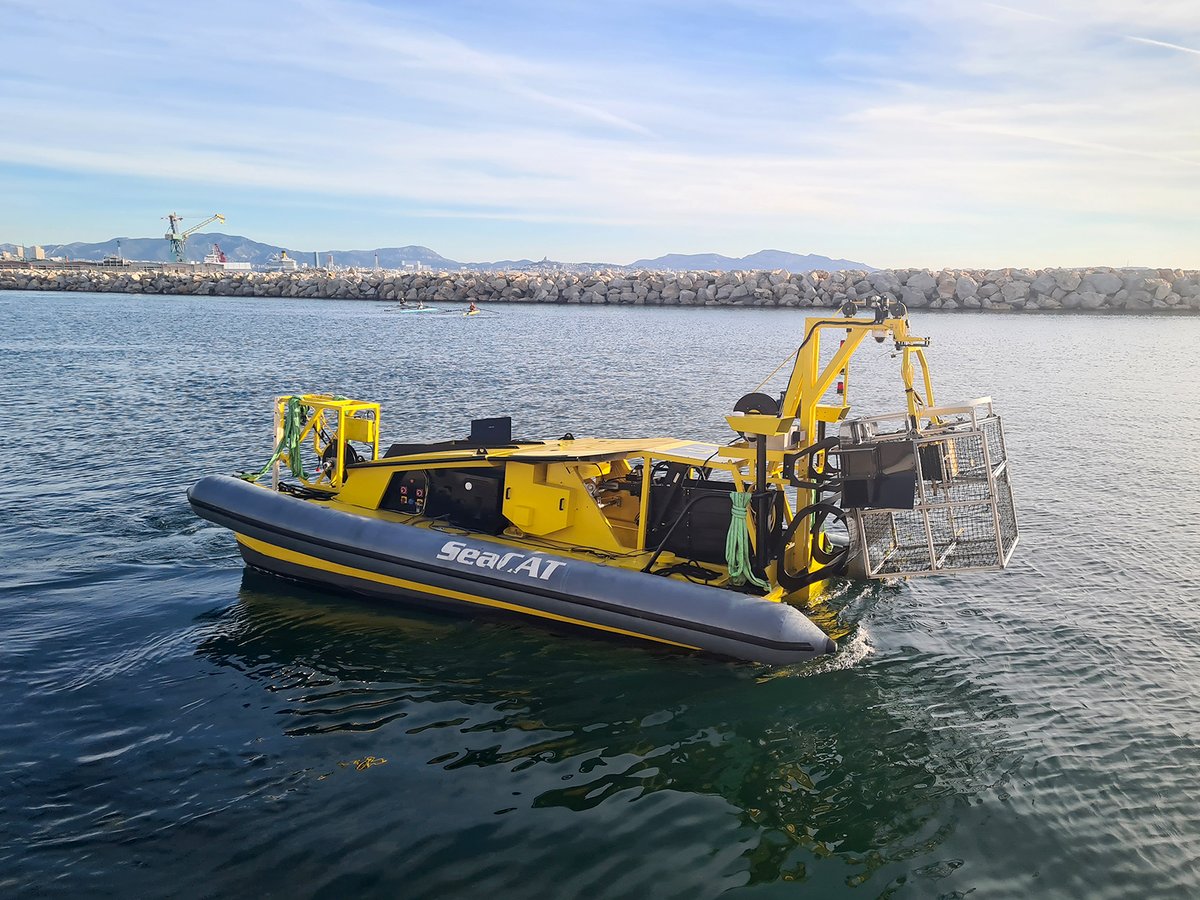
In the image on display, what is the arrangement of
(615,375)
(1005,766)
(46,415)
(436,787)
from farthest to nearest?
(615,375), (46,415), (1005,766), (436,787)

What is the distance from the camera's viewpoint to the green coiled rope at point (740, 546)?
8297 mm

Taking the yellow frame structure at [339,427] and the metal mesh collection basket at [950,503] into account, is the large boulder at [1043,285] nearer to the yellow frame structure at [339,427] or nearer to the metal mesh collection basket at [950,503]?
the metal mesh collection basket at [950,503]

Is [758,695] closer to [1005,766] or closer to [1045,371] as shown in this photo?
[1005,766]

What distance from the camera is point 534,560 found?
8906 mm

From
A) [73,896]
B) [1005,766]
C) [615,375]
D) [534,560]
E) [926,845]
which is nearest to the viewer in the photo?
[73,896]

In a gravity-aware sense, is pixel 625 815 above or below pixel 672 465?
below

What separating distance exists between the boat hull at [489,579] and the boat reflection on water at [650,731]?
412mm

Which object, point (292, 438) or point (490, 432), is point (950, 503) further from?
point (292, 438)

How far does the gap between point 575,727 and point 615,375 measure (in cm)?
2304

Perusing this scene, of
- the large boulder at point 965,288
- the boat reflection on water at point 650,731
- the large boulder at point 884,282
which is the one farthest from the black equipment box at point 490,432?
the large boulder at point 965,288

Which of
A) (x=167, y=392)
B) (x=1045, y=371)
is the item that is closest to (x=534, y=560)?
(x=167, y=392)

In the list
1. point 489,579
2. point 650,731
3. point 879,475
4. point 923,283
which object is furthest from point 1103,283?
point 650,731

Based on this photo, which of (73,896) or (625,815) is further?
(625,815)

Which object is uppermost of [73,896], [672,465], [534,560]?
[672,465]
